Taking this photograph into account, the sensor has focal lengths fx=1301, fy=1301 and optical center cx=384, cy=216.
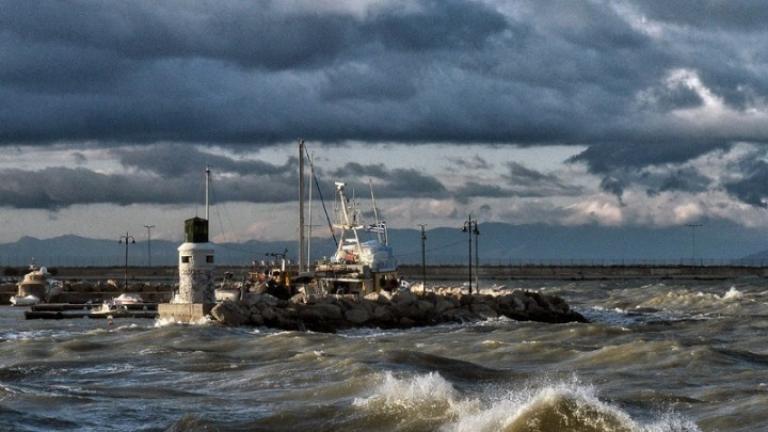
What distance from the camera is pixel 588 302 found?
9338 centimetres

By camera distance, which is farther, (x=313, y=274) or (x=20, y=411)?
(x=313, y=274)

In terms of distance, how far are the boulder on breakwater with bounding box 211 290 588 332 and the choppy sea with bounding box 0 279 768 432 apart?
6.95 feet

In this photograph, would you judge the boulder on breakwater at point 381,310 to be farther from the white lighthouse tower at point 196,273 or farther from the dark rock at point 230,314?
the white lighthouse tower at point 196,273

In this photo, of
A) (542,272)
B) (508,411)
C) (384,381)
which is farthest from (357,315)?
(542,272)

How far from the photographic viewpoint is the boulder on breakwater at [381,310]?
54344mm

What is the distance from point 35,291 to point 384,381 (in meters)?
65.4

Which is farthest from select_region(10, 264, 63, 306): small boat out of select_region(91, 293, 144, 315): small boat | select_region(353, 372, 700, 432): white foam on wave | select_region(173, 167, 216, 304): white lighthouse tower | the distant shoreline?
the distant shoreline

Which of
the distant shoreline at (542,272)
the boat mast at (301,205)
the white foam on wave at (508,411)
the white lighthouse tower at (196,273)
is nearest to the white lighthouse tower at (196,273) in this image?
the white lighthouse tower at (196,273)

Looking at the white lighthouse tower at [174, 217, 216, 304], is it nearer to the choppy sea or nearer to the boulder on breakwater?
the boulder on breakwater

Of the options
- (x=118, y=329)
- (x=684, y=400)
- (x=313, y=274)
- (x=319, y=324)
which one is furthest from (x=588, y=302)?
(x=684, y=400)

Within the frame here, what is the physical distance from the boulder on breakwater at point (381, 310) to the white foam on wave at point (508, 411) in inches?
1089

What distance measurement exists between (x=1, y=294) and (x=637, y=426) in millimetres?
82105

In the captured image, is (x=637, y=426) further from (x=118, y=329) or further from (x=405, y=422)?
(x=118, y=329)

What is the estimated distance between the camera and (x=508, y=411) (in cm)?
2245
